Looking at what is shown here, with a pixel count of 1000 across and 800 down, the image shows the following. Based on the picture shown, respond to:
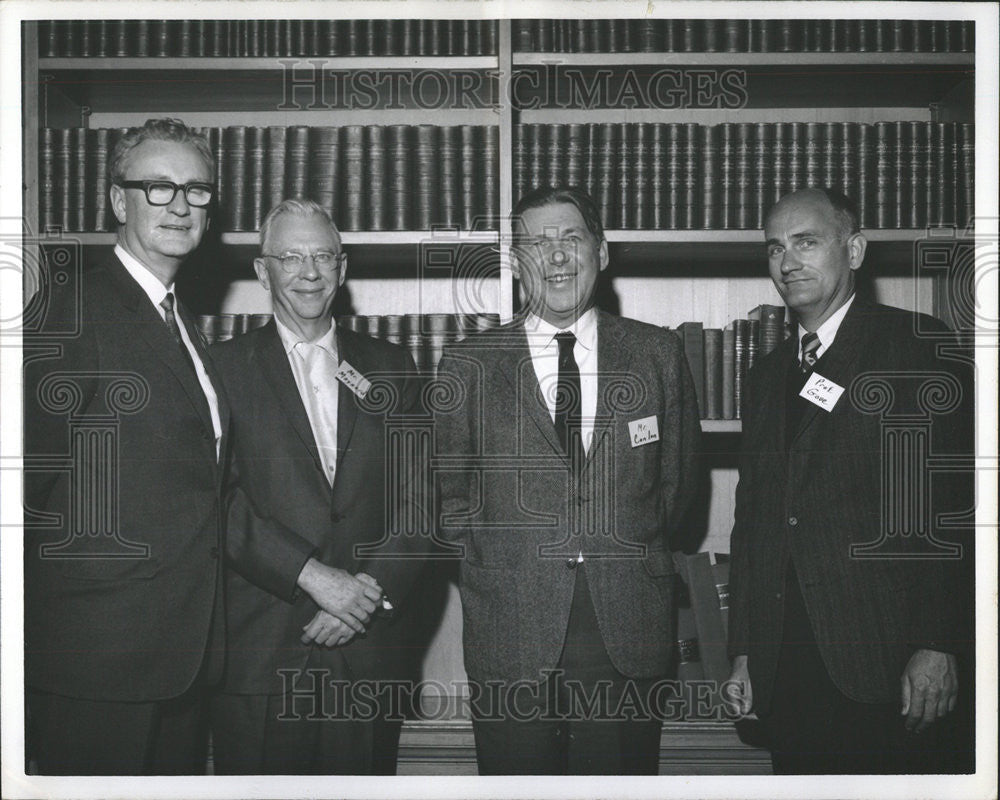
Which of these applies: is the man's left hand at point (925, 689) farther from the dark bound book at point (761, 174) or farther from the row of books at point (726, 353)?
the dark bound book at point (761, 174)

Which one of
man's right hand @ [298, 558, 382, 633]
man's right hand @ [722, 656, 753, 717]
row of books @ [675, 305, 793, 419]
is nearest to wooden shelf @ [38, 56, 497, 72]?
row of books @ [675, 305, 793, 419]

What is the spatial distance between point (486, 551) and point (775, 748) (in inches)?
33.3

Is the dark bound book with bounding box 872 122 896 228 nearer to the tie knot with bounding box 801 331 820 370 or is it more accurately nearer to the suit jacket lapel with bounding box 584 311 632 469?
the tie knot with bounding box 801 331 820 370

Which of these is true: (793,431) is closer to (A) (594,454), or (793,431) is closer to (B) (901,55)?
(A) (594,454)

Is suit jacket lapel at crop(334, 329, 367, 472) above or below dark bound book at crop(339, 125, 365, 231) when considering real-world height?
below

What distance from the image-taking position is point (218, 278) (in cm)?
221

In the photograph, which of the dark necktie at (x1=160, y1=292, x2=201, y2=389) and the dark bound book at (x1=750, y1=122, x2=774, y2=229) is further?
the dark bound book at (x1=750, y1=122, x2=774, y2=229)

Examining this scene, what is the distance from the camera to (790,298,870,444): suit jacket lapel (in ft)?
7.02

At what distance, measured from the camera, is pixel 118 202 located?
2162 millimetres

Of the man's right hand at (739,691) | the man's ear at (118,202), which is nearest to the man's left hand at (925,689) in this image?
the man's right hand at (739,691)

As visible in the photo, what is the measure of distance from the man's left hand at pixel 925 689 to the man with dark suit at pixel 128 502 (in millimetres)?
1601

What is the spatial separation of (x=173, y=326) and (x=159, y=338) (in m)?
0.04

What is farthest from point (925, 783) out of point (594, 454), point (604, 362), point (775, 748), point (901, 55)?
point (901, 55)

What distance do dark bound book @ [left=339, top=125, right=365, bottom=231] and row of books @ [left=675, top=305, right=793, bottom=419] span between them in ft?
2.76
